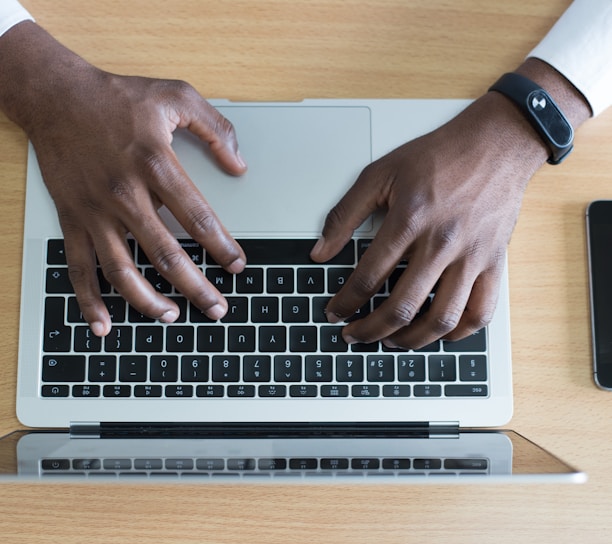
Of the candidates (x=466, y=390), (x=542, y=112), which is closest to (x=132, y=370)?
(x=466, y=390)

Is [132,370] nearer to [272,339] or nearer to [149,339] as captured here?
[149,339]

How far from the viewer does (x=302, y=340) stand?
0.63m

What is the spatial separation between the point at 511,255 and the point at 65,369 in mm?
487

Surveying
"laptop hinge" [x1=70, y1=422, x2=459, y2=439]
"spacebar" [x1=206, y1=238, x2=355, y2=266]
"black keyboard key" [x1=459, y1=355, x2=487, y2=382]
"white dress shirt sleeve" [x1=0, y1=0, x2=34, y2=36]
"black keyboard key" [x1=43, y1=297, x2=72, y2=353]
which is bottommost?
"laptop hinge" [x1=70, y1=422, x2=459, y2=439]

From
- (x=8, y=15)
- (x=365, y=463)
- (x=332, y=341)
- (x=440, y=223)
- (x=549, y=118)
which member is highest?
(x=8, y=15)

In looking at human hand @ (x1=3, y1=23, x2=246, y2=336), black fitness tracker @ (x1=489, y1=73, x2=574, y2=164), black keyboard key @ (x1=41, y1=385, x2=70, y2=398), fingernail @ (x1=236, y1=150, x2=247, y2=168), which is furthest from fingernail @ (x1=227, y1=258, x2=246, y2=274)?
black fitness tracker @ (x1=489, y1=73, x2=574, y2=164)

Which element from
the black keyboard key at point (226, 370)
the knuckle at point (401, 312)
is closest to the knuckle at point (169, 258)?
the black keyboard key at point (226, 370)

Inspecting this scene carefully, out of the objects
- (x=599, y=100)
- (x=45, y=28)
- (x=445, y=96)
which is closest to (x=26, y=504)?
(x=45, y=28)

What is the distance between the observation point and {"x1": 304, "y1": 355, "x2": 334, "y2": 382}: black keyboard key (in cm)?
62

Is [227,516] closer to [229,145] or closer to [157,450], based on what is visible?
[157,450]

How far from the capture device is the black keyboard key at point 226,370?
0.62 m

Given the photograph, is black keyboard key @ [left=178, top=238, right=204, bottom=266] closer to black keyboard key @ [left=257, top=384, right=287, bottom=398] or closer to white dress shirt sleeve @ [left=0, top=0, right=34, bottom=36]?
black keyboard key @ [left=257, top=384, right=287, bottom=398]

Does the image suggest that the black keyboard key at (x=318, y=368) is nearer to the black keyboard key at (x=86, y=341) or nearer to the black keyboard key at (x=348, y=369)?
the black keyboard key at (x=348, y=369)

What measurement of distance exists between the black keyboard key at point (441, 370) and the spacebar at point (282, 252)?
5.2 inches
